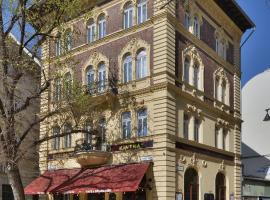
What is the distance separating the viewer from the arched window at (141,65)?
31391 millimetres

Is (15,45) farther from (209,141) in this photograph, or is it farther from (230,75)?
(230,75)

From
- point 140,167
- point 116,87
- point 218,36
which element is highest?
point 218,36

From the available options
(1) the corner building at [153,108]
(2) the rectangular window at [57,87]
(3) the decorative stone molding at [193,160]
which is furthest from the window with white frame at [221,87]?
(2) the rectangular window at [57,87]

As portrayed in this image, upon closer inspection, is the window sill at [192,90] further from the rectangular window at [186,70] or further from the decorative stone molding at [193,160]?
the decorative stone molding at [193,160]

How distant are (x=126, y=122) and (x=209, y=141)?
20.0 ft

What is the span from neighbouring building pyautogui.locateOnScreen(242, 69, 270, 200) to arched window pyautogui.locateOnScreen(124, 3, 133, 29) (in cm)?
1744

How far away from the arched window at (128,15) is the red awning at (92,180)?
8939 millimetres

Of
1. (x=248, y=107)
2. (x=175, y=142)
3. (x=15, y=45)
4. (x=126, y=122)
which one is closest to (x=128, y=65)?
(x=126, y=122)

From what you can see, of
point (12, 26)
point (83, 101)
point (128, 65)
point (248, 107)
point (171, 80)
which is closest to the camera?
A: point (12, 26)

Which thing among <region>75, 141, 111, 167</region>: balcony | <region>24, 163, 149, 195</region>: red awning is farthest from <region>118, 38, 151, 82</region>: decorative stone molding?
<region>24, 163, 149, 195</region>: red awning

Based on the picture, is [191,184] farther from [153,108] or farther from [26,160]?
[26,160]

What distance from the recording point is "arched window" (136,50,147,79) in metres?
31.4

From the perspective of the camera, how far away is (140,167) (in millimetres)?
29312

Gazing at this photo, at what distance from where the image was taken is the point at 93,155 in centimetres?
3128
